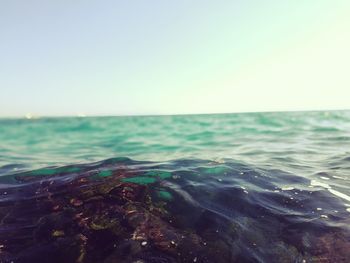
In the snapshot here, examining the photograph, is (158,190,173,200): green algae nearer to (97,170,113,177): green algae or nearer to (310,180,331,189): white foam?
(97,170,113,177): green algae

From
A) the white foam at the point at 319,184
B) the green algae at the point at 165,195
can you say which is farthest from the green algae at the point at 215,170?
the white foam at the point at 319,184

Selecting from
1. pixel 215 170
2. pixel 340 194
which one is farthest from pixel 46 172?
pixel 340 194

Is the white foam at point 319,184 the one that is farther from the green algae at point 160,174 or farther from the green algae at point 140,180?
the green algae at point 140,180

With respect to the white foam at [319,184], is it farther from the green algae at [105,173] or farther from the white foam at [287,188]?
the green algae at [105,173]

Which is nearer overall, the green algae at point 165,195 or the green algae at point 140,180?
the green algae at point 165,195

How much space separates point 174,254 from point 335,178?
3912 mm

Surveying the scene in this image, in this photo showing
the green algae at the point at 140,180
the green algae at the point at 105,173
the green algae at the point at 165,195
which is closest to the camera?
the green algae at the point at 165,195

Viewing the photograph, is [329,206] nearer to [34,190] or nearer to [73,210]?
[73,210]

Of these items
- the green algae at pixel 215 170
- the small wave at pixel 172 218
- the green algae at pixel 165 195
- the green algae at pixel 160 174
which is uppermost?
the green algae at pixel 160 174

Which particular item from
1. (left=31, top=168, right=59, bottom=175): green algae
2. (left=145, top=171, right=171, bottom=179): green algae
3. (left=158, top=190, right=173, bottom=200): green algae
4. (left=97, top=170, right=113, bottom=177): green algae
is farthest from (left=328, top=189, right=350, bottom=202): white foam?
(left=31, top=168, right=59, bottom=175): green algae

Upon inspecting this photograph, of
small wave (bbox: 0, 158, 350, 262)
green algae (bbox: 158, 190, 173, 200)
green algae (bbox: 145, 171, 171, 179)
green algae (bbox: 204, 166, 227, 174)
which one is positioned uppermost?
green algae (bbox: 145, 171, 171, 179)

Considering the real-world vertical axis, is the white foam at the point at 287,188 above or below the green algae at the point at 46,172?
above

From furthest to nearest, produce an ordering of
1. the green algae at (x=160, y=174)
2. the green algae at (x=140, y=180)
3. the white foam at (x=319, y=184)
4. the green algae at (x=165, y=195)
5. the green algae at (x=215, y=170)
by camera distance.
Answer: the green algae at (x=215, y=170), the green algae at (x=160, y=174), the green algae at (x=140, y=180), the white foam at (x=319, y=184), the green algae at (x=165, y=195)

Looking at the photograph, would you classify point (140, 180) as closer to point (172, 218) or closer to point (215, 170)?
point (172, 218)
